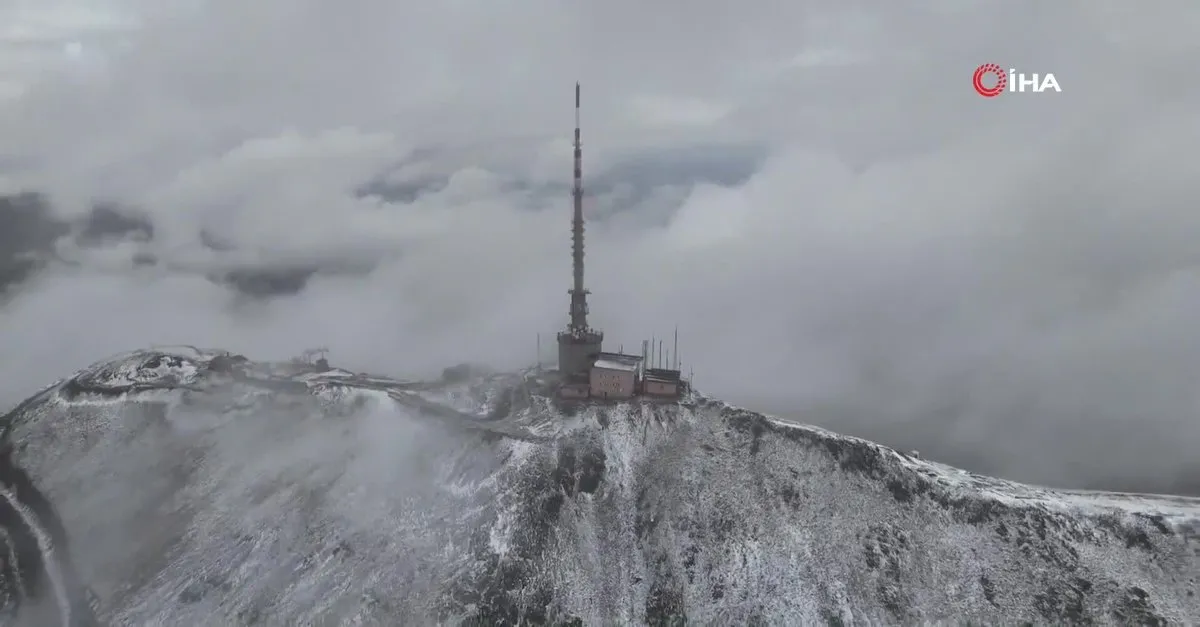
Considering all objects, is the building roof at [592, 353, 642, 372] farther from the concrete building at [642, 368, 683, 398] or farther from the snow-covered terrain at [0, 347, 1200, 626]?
the snow-covered terrain at [0, 347, 1200, 626]

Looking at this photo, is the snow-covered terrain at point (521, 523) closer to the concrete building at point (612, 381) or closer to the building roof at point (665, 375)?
the concrete building at point (612, 381)

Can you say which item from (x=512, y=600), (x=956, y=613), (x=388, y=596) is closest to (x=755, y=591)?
(x=956, y=613)

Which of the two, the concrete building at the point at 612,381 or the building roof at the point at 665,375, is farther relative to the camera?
the building roof at the point at 665,375

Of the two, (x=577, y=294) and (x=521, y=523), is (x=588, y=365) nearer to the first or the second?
(x=577, y=294)

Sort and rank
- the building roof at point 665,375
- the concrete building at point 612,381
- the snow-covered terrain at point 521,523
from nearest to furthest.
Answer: the snow-covered terrain at point 521,523, the concrete building at point 612,381, the building roof at point 665,375

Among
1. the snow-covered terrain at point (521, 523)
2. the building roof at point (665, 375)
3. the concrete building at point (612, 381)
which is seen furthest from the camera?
the building roof at point (665, 375)

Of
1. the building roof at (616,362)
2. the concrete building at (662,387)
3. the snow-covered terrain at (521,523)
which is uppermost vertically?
the building roof at (616,362)

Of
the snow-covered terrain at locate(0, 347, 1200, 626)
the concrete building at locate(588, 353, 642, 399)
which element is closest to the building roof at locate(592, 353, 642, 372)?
A: the concrete building at locate(588, 353, 642, 399)

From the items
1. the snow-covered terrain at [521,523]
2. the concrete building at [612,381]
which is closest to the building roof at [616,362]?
the concrete building at [612,381]
